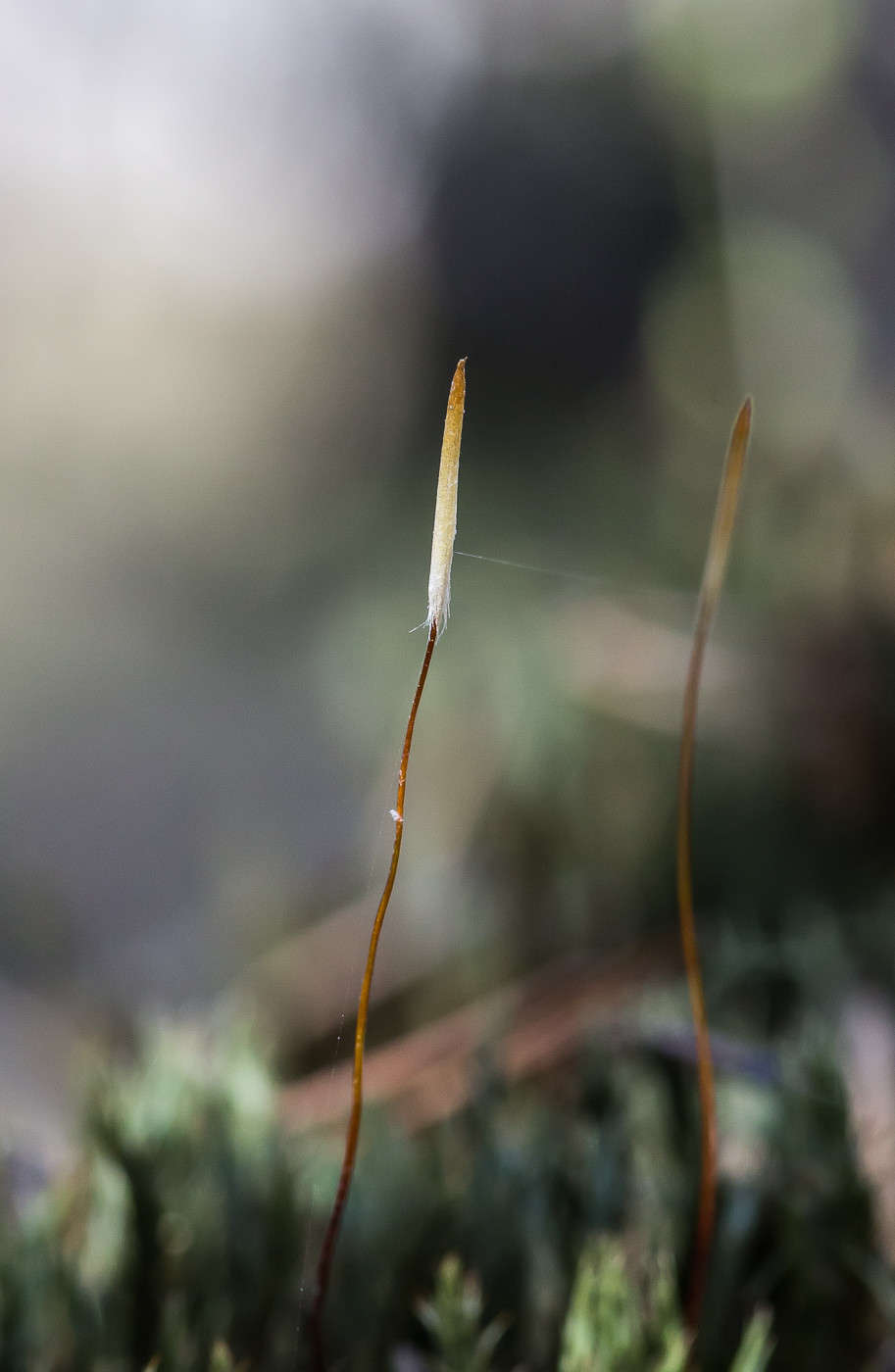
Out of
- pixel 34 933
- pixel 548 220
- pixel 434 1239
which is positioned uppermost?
pixel 548 220

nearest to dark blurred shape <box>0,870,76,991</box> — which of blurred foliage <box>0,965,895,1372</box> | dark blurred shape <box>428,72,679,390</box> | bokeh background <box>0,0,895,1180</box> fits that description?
bokeh background <box>0,0,895,1180</box>

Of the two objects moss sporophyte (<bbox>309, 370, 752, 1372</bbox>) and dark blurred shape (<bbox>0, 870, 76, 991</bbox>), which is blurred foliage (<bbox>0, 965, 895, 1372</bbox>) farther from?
dark blurred shape (<bbox>0, 870, 76, 991</bbox>)

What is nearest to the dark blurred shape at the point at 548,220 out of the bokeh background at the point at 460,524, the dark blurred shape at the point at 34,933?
the bokeh background at the point at 460,524

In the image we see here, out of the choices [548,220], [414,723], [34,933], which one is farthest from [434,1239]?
[548,220]

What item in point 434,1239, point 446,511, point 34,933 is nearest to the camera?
point 446,511

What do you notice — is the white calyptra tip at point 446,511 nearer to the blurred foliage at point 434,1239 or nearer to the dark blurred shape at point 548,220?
the blurred foliage at point 434,1239

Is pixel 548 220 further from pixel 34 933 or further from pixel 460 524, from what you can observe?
pixel 34 933

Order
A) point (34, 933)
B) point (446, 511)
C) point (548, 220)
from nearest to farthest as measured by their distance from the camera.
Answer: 1. point (446, 511)
2. point (34, 933)
3. point (548, 220)
